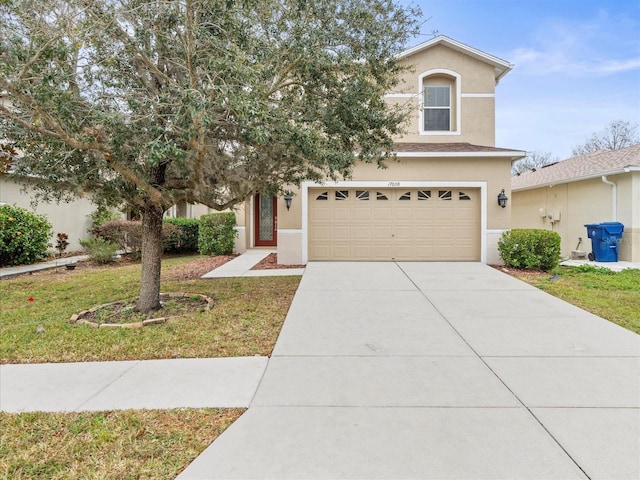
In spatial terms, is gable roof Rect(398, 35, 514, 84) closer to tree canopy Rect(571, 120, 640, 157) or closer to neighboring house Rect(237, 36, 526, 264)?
neighboring house Rect(237, 36, 526, 264)

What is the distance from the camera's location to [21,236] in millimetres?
10445

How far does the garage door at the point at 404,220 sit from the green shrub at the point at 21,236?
8265 mm

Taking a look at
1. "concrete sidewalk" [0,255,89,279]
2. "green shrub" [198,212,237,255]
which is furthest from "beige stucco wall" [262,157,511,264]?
"concrete sidewalk" [0,255,89,279]

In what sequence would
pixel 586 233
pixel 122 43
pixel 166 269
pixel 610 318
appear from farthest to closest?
pixel 586 233 → pixel 166 269 → pixel 610 318 → pixel 122 43

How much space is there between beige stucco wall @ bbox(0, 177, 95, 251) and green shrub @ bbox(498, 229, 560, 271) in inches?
504

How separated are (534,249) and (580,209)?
19.4 feet

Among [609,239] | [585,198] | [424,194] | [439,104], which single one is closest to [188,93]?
[424,194]

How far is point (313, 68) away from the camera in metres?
5.04

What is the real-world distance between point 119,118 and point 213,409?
136 inches

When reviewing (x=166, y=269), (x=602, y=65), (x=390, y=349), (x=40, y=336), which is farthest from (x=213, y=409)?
(x=602, y=65)

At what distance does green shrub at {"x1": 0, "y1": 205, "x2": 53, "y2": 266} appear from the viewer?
10.2 m

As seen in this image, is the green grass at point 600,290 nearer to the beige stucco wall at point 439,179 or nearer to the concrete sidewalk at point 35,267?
the beige stucco wall at point 439,179

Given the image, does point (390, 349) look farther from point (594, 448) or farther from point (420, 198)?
point (420, 198)

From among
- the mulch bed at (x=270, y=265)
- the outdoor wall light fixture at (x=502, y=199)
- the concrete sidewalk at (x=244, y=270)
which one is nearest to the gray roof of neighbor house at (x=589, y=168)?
the outdoor wall light fixture at (x=502, y=199)
